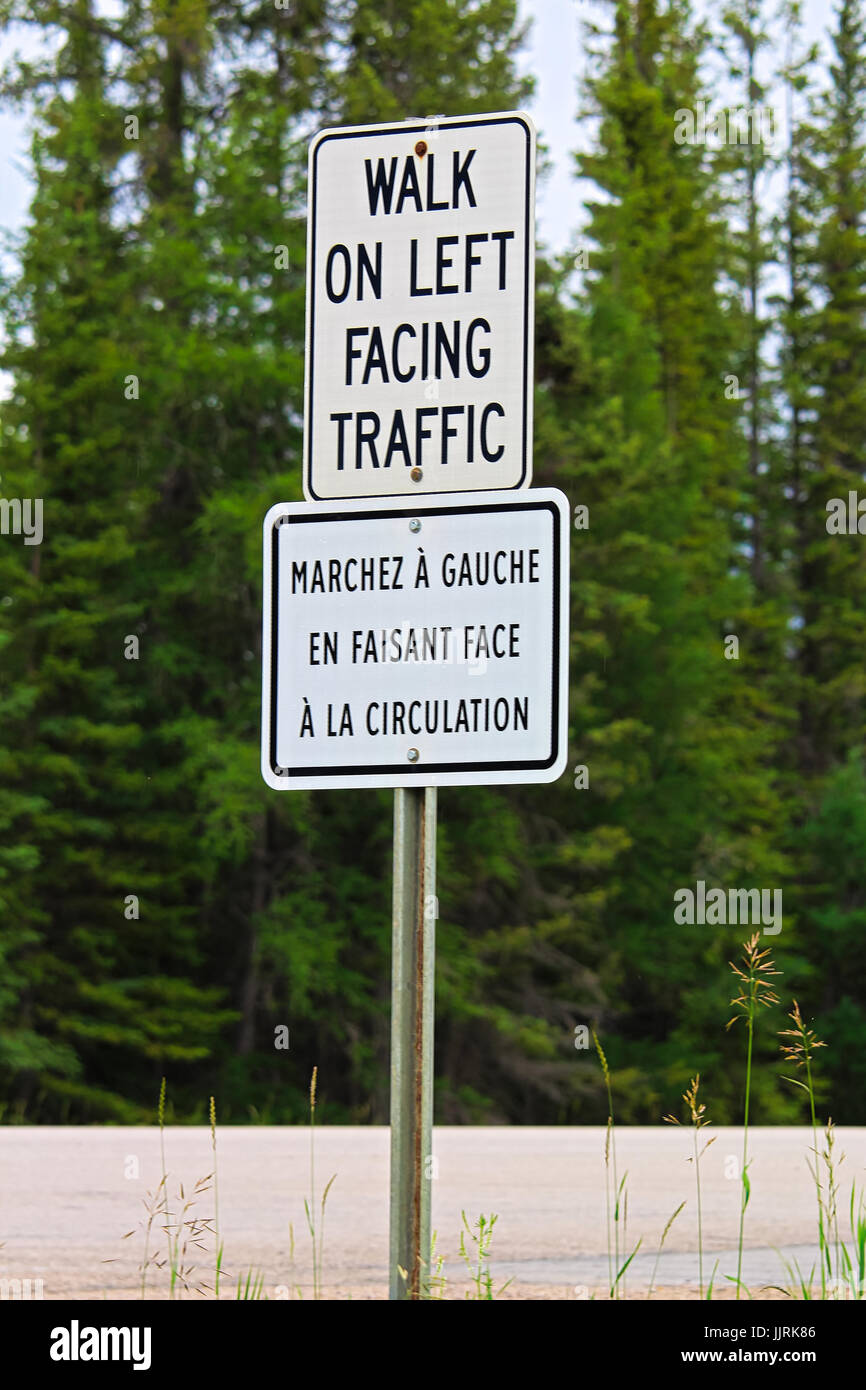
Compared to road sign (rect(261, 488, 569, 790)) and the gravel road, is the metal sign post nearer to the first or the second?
road sign (rect(261, 488, 569, 790))

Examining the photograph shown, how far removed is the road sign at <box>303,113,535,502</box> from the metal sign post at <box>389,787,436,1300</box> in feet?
2.13

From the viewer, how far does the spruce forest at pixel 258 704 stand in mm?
29859

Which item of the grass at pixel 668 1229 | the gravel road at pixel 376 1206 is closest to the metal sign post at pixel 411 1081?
the grass at pixel 668 1229

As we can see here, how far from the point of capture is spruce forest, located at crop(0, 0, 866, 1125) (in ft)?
98.0

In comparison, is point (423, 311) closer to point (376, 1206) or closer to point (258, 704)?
point (376, 1206)

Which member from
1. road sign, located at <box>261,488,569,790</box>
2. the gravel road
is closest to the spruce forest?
the gravel road

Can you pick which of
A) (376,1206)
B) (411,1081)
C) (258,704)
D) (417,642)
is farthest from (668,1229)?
(258,704)

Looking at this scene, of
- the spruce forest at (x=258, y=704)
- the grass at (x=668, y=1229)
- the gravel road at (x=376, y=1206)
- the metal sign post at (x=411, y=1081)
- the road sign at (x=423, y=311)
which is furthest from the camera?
the spruce forest at (x=258, y=704)

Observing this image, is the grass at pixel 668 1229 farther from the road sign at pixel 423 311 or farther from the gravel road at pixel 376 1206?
the road sign at pixel 423 311

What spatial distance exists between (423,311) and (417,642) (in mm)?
613

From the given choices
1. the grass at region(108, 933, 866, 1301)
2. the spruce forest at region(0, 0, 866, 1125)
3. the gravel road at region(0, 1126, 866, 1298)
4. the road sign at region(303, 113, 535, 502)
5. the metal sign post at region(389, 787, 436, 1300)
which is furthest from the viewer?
the spruce forest at region(0, 0, 866, 1125)

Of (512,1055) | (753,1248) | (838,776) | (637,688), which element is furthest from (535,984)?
(753,1248)

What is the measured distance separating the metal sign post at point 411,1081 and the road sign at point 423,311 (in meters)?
0.65

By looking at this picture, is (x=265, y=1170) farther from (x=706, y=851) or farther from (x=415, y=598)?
(x=706, y=851)
